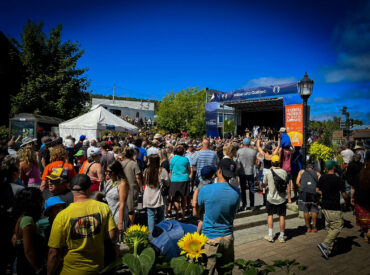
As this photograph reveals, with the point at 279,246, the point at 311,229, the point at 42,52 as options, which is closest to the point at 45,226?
the point at 279,246

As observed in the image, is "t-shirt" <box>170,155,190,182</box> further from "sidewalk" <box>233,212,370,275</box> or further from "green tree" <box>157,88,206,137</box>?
"green tree" <box>157,88,206,137</box>

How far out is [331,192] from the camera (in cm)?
504

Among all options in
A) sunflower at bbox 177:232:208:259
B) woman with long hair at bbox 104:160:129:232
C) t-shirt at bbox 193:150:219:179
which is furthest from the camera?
t-shirt at bbox 193:150:219:179

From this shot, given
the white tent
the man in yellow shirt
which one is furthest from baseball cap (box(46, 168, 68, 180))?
the white tent

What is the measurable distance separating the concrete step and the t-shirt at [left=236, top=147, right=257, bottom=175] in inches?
44.4

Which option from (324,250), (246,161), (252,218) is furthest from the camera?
(246,161)

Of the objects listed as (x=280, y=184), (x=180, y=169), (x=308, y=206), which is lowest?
(x=308, y=206)

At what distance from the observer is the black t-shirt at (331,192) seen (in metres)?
5.02

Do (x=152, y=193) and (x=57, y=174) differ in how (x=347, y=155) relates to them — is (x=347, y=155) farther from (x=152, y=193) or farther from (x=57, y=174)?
(x=57, y=174)

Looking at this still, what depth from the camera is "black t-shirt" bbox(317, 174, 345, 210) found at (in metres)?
5.02

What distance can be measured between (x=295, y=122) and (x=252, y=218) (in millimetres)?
9590

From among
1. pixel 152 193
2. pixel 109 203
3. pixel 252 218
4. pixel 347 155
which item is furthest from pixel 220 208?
pixel 347 155

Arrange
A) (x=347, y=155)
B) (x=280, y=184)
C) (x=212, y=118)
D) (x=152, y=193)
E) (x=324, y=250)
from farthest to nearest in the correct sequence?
(x=212, y=118), (x=347, y=155), (x=280, y=184), (x=152, y=193), (x=324, y=250)

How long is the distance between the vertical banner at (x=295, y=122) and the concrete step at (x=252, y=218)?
7.90 m
